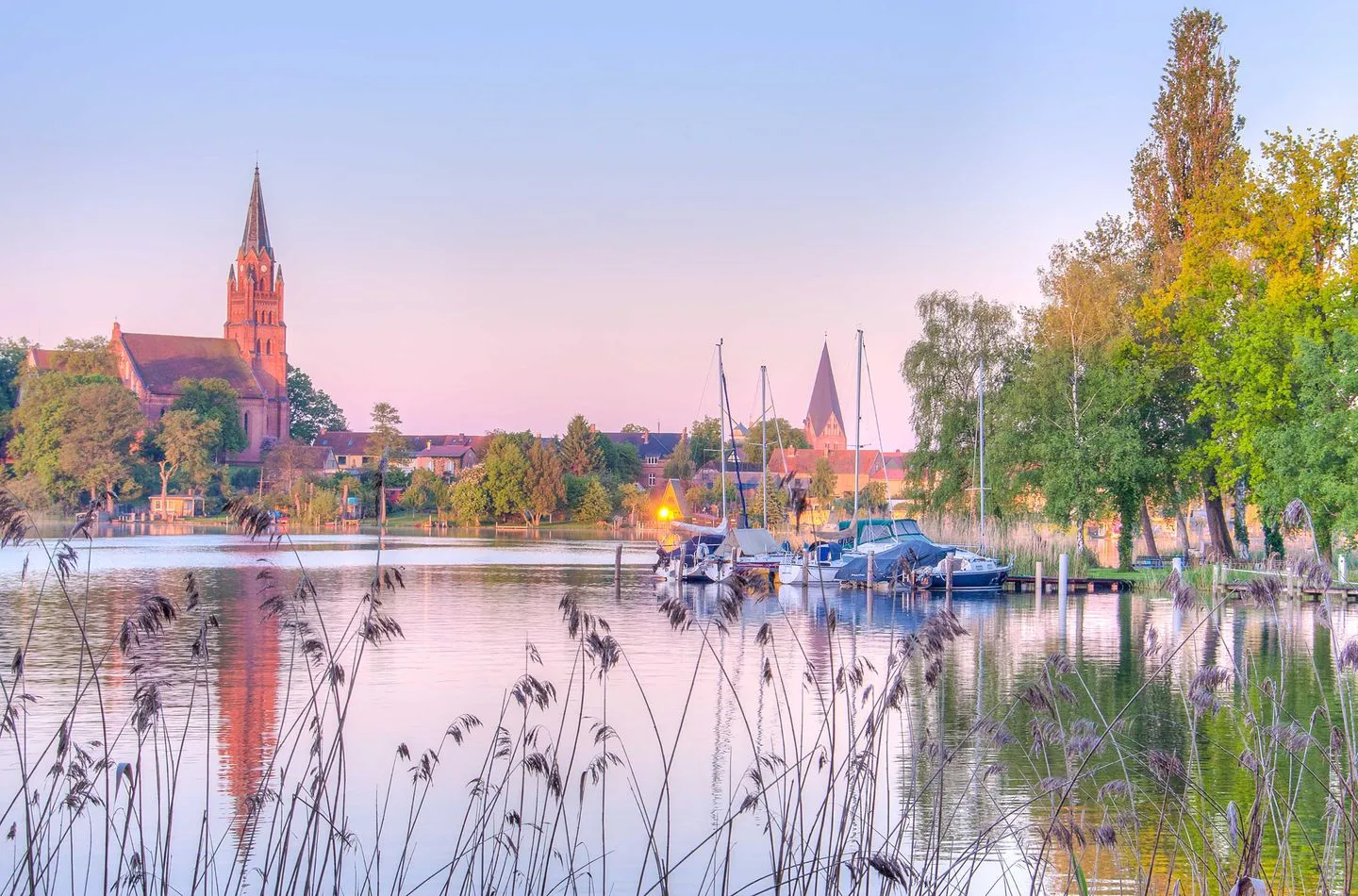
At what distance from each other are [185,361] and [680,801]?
5906 inches

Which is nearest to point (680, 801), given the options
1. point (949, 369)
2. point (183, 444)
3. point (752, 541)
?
point (752, 541)

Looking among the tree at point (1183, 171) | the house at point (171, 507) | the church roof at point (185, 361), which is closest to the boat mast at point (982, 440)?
the tree at point (1183, 171)

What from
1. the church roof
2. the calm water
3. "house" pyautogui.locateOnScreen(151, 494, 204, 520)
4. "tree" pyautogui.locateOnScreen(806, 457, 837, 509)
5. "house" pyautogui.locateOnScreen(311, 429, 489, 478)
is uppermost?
the church roof

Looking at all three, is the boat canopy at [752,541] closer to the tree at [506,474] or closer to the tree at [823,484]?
the tree at [506,474]

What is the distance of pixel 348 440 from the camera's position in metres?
169

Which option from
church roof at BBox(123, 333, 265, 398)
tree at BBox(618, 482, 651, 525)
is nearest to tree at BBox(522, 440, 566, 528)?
tree at BBox(618, 482, 651, 525)

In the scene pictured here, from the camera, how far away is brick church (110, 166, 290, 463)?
483ft

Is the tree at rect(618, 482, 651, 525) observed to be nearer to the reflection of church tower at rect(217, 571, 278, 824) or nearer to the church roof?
the church roof

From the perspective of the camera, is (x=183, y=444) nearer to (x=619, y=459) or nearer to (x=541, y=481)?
(x=541, y=481)

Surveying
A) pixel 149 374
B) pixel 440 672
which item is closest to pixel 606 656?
pixel 440 672

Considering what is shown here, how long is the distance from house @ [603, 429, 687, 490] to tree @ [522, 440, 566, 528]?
4683 centimetres

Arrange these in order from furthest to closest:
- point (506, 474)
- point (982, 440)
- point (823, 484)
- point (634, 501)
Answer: point (823, 484) < point (634, 501) < point (506, 474) < point (982, 440)

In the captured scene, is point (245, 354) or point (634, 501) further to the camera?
point (245, 354)

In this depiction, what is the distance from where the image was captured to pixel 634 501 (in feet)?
391
